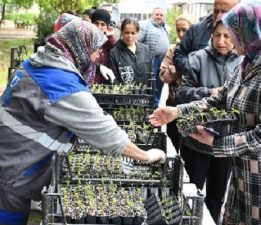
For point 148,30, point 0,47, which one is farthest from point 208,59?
point 0,47

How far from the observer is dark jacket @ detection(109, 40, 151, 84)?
4.71m

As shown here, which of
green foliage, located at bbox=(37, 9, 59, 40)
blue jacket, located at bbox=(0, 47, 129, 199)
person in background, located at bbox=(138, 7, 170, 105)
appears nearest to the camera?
blue jacket, located at bbox=(0, 47, 129, 199)

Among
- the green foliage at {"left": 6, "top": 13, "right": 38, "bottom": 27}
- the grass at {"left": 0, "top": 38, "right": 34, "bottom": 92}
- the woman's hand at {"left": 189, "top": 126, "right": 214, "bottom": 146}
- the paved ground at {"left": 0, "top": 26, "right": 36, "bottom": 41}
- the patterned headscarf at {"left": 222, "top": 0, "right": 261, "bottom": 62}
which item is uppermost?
the patterned headscarf at {"left": 222, "top": 0, "right": 261, "bottom": 62}

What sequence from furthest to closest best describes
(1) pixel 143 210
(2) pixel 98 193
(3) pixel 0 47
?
1. (3) pixel 0 47
2. (2) pixel 98 193
3. (1) pixel 143 210

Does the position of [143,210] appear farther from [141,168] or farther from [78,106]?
[141,168]

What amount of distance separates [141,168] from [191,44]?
61.1 inches

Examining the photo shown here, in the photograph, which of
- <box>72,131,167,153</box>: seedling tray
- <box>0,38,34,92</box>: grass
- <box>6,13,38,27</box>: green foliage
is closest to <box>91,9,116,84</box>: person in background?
<box>0,38,34,92</box>: grass

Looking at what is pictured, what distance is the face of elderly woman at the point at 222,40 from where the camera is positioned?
125 inches

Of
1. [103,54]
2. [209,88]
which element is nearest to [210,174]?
[209,88]

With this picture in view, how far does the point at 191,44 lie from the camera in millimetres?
3920

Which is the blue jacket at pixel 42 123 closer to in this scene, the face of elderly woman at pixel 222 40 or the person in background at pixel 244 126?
the person in background at pixel 244 126

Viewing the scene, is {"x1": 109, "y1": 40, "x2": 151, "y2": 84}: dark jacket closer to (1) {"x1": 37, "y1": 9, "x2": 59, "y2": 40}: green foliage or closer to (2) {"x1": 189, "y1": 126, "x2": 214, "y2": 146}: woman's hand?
(2) {"x1": 189, "y1": 126, "x2": 214, "y2": 146}: woman's hand

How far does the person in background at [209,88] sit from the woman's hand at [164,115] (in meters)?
0.39

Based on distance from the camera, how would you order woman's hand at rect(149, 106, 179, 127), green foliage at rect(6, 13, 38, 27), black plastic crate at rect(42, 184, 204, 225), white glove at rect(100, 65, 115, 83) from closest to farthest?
1. black plastic crate at rect(42, 184, 204, 225)
2. woman's hand at rect(149, 106, 179, 127)
3. white glove at rect(100, 65, 115, 83)
4. green foliage at rect(6, 13, 38, 27)
